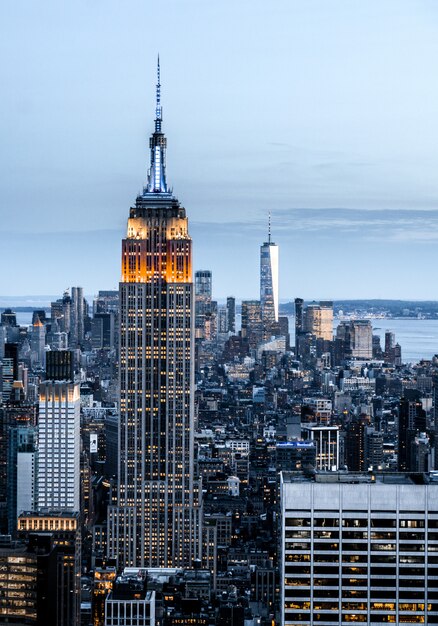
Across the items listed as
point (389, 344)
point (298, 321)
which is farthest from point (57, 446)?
point (298, 321)

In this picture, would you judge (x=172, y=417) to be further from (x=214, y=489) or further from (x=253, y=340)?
(x=253, y=340)

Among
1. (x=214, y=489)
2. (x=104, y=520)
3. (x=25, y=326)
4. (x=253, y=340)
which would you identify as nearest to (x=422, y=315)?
(x=214, y=489)

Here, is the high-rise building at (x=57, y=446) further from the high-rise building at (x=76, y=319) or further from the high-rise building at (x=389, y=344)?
the high-rise building at (x=389, y=344)

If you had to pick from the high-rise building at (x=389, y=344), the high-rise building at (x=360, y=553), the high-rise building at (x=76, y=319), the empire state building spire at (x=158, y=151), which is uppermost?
the empire state building spire at (x=158, y=151)

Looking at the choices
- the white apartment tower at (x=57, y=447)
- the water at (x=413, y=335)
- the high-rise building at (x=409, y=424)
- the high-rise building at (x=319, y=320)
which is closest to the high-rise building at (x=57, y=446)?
the white apartment tower at (x=57, y=447)

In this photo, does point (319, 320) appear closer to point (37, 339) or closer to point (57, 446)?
point (37, 339)

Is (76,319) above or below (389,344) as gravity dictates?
above

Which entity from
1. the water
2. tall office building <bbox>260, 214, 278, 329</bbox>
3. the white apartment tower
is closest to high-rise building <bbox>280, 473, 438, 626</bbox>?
the white apartment tower
